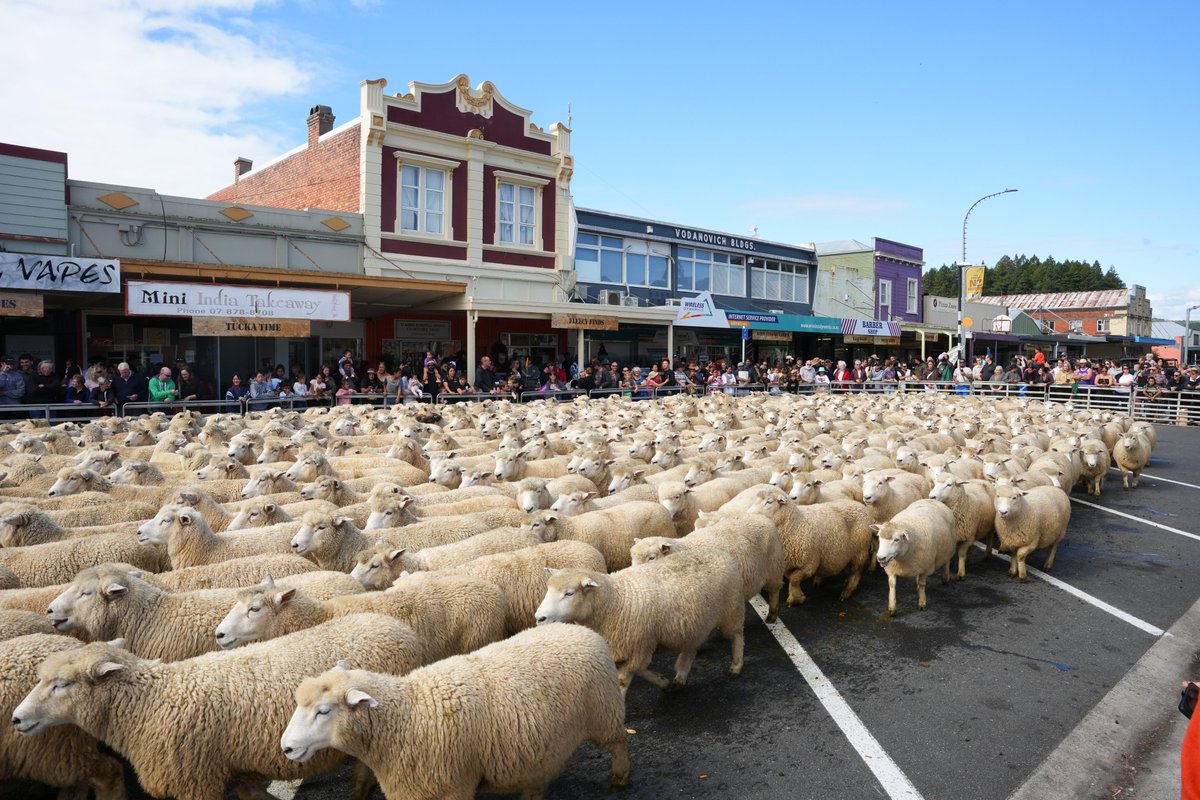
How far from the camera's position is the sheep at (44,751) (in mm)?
3930

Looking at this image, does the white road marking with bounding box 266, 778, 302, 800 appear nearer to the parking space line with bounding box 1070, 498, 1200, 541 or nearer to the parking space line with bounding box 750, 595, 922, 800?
the parking space line with bounding box 750, 595, 922, 800

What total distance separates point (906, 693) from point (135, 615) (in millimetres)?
5134

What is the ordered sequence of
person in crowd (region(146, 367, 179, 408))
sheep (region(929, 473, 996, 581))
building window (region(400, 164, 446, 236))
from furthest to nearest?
building window (region(400, 164, 446, 236)) → person in crowd (region(146, 367, 179, 408)) → sheep (region(929, 473, 996, 581))

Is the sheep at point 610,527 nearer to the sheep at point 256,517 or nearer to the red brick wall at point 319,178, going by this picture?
the sheep at point 256,517

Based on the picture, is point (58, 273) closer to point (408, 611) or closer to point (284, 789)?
point (408, 611)

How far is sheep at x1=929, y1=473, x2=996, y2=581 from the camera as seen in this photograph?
27.6 ft

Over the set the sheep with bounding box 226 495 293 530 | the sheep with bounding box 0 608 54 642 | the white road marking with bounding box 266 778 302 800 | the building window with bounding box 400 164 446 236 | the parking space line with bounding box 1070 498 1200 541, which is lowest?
the white road marking with bounding box 266 778 302 800

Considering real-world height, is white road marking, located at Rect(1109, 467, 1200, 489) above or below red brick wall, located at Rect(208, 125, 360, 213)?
below

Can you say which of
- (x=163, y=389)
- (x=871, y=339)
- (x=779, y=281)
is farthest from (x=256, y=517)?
(x=871, y=339)

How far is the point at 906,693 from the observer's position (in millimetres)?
5395

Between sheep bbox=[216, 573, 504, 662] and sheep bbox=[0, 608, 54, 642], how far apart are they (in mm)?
934

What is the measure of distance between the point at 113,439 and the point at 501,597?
9.70 m

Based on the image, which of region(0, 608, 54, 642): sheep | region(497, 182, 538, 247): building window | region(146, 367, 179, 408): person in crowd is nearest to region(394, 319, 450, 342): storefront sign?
region(497, 182, 538, 247): building window

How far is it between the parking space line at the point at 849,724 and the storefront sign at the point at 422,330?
20847mm
